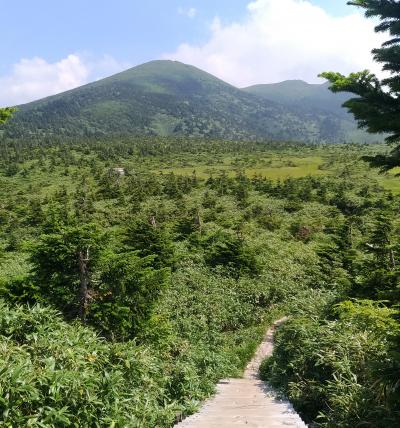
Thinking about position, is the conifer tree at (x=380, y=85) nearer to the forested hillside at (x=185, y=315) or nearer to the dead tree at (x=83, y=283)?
the forested hillside at (x=185, y=315)

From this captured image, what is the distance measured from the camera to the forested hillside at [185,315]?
647 cm

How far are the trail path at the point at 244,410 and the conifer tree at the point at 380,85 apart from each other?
4550 mm

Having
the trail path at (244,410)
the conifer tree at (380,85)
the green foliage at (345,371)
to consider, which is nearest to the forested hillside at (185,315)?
the green foliage at (345,371)

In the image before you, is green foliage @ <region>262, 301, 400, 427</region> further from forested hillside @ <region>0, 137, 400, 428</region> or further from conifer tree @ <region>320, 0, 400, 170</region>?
conifer tree @ <region>320, 0, 400, 170</region>

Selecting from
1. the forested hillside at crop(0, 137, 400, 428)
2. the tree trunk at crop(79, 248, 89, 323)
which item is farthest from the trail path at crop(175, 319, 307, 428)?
the tree trunk at crop(79, 248, 89, 323)

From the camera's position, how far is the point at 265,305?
26156 millimetres

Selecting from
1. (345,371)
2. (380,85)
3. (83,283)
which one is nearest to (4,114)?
(83,283)

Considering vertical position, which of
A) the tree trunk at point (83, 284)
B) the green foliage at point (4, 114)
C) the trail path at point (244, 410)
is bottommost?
the trail path at point (244, 410)

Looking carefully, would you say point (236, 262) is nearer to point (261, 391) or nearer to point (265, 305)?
point (265, 305)

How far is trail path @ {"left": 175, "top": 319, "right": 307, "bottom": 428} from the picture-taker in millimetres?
6754

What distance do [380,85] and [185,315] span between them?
57.4 ft

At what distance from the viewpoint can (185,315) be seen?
70.3ft

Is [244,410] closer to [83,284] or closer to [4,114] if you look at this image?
[83,284]

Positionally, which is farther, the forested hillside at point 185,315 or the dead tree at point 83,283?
the dead tree at point 83,283
